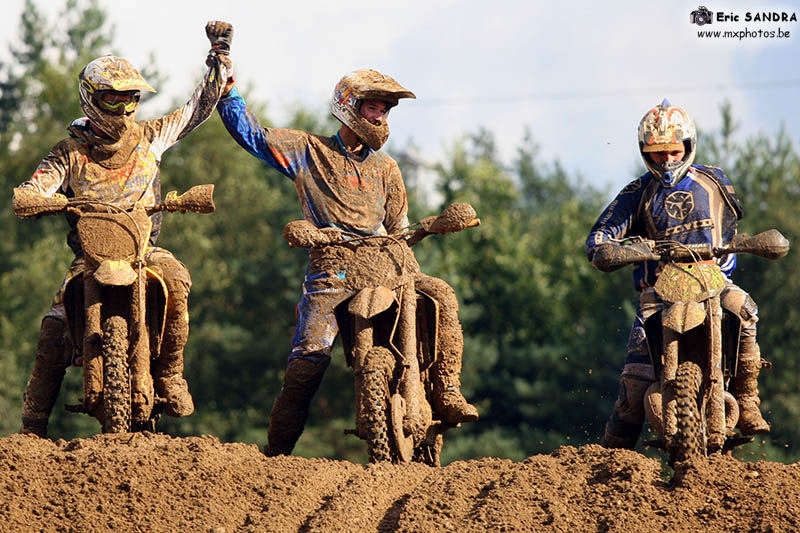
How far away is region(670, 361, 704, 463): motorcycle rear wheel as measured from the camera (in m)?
8.98

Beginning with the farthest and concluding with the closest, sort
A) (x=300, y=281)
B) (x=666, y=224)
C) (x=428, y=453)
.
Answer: (x=300, y=281) → (x=428, y=453) → (x=666, y=224)

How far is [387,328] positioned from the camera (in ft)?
32.0

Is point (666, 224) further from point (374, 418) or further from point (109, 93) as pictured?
point (109, 93)

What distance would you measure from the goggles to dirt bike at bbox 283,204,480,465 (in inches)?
66.3

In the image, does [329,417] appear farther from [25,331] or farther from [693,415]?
[693,415]

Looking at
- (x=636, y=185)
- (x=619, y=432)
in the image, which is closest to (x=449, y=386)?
(x=619, y=432)

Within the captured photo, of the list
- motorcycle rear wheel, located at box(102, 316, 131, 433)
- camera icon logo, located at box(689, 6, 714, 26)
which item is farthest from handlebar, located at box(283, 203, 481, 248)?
camera icon logo, located at box(689, 6, 714, 26)

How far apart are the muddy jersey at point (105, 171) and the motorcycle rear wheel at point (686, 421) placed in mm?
3921

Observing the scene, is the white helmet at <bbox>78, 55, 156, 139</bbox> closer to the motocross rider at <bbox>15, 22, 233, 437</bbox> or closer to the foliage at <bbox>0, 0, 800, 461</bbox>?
the motocross rider at <bbox>15, 22, 233, 437</bbox>

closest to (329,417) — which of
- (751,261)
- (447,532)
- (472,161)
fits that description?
(751,261)

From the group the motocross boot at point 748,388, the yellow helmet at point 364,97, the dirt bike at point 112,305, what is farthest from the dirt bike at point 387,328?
the motocross boot at point 748,388

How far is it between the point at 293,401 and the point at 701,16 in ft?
24.6

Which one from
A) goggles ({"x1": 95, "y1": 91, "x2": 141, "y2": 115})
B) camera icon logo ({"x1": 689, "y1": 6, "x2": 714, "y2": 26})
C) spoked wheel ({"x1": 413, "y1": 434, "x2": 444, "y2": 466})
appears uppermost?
camera icon logo ({"x1": 689, "y1": 6, "x2": 714, "y2": 26})

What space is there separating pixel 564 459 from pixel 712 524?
1.30 metres
